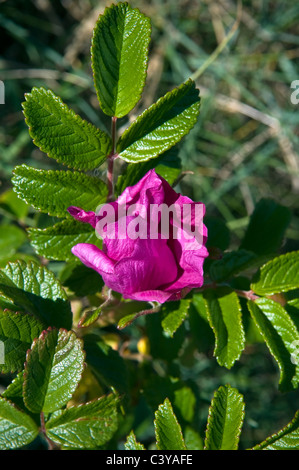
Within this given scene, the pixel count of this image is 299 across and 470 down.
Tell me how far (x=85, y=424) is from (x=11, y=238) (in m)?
0.61

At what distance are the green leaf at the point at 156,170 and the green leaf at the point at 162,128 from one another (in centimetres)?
4

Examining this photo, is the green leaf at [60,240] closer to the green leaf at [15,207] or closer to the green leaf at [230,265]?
the green leaf at [230,265]

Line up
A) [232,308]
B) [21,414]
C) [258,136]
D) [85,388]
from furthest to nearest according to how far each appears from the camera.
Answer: [258,136] < [85,388] < [232,308] < [21,414]

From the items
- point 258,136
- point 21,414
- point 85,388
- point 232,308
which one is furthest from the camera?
point 258,136

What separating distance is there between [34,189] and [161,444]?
0.45 meters

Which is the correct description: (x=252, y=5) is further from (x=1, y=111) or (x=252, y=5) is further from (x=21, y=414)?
(x=21, y=414)

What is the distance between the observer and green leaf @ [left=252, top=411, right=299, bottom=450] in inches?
31.0

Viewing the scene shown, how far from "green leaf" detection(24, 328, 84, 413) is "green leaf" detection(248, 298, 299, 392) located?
0.30m

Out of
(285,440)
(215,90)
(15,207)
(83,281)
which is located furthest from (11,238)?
(215,90)

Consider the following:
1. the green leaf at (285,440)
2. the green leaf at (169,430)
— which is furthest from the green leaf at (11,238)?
the green leaf at (285,440)

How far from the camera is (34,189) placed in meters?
0.82

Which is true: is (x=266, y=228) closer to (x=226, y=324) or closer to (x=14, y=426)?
(x=226, y=324)

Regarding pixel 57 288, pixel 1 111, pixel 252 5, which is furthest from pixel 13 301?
pixel 252 5

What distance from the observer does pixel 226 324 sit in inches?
33.4
